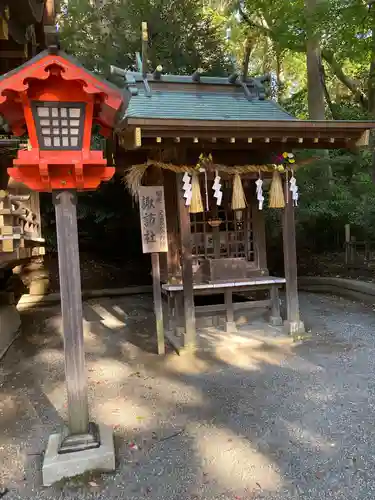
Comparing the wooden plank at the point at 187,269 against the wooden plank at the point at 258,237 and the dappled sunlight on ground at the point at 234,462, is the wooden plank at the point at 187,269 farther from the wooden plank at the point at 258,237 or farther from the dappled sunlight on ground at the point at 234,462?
the dappled sunlight on ground at the point at 234,462

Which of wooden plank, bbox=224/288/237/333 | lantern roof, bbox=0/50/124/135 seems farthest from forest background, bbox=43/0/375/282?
lantern roof, bbox=0/50/124/135

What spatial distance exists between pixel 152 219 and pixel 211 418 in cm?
348

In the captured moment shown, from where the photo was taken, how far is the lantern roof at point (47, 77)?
2932mm

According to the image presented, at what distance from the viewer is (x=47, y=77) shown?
3012 mm

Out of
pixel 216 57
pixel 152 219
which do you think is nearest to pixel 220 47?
pixel 216 57

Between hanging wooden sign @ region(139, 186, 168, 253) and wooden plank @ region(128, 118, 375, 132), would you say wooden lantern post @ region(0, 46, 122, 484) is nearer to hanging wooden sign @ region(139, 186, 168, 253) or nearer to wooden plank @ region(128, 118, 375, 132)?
wooden plank @ region(128, 118, 375, 132)

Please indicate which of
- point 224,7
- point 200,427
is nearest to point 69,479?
point 200,427

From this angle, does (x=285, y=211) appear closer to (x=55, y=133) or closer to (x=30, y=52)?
(x=55, y=133)

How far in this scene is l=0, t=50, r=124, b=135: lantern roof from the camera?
293cm

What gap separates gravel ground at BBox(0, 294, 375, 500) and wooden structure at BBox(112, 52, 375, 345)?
1.11 m

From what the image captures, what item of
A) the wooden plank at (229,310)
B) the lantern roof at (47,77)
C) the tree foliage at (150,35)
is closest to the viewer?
the lantern roof at (47,77)

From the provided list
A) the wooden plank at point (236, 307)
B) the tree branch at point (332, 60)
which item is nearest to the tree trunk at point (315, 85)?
the tree branch at point (332, 60)

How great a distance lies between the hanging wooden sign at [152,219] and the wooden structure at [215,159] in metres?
0.32

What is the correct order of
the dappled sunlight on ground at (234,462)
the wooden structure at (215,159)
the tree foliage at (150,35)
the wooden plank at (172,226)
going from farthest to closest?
the tree foliage at (150,35) → the wooden plank at (172,226) → the wooden structure at (215,159) → the dappled sunlight on ground at (234,462)
